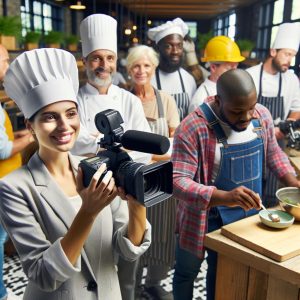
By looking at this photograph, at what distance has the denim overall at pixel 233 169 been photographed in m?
1.71

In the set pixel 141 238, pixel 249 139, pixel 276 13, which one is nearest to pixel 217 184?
pixel 249 139

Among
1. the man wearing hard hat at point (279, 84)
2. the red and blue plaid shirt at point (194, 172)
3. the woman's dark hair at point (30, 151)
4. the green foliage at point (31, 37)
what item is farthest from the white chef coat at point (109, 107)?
the green foliage at point (31, 37)

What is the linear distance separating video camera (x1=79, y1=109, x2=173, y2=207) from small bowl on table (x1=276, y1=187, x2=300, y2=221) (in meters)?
0.73

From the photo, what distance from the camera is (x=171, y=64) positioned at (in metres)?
3.10

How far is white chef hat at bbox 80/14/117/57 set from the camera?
234 cm

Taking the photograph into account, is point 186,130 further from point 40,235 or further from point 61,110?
point 40,235

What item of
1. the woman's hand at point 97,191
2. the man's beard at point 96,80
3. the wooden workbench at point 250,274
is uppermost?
the man's beard at point 96,80

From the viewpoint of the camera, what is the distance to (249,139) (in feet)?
5.79

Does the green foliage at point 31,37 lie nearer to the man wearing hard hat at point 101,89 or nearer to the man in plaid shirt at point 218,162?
the man wearing hard hat at point 101,89

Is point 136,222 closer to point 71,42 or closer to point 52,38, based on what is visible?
point 52,38

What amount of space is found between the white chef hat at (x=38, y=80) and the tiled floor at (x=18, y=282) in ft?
5.86

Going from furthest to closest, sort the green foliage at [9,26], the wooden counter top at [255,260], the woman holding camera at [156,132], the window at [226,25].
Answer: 1. the window at [226,25]
2. the green foliage at [9,26]
3. the woman holding camera at [156,132]
4. the wooden counter top at [255,260]

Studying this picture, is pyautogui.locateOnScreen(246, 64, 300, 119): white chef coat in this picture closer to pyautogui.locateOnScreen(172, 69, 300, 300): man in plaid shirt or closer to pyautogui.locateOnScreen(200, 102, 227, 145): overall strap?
pyautogui.locateOnScreen(172, 69, 300, 300): man in plaid shirt

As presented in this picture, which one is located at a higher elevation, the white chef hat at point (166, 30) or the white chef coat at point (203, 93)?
the white chef hat at point (166, 30)
